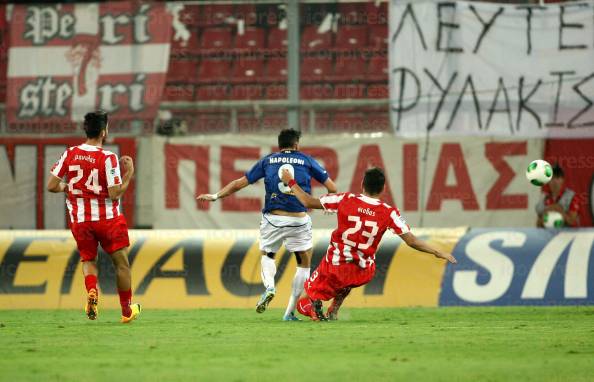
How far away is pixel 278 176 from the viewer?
1141 centimetres

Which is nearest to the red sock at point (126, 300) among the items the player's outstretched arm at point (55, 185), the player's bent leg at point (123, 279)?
the player's bent leg at point (123, 279)

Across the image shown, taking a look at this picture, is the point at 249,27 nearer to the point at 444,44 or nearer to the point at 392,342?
the point at 444,44

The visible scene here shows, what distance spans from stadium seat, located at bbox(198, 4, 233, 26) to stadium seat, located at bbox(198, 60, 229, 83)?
2.03 ft

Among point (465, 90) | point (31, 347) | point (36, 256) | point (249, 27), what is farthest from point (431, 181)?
point (31, 347)

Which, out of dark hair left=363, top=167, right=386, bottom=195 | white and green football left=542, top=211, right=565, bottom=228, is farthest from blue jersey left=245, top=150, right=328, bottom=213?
white and green football left=542, top=211, right=565, bottom=228

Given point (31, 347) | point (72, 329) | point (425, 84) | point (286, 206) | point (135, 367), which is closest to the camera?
point (135, 367)

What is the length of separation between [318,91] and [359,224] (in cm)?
778

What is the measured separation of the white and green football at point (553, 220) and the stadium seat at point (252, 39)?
5.79 meters

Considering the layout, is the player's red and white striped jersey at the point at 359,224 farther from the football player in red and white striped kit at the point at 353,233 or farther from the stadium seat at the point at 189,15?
the stadium seat at the point at 189,15

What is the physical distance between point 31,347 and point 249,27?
11001mm

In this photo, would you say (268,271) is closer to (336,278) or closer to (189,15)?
(336,278)

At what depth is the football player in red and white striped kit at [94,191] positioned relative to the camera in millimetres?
10414

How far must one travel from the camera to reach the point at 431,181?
17.6 meters

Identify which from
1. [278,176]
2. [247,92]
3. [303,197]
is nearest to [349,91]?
[247,92]
